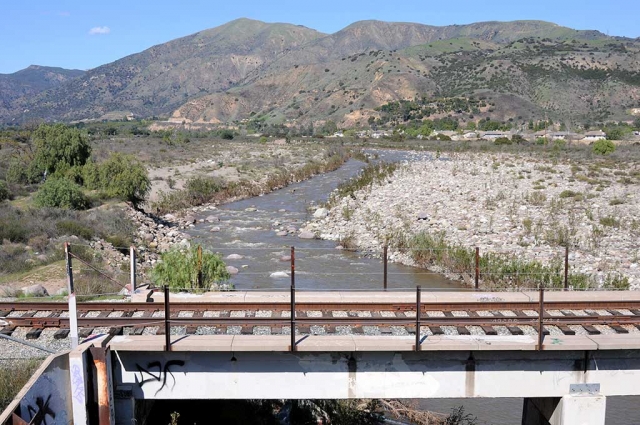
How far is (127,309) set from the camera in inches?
398

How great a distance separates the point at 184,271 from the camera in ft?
42.3

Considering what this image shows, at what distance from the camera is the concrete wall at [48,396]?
6.51 meters

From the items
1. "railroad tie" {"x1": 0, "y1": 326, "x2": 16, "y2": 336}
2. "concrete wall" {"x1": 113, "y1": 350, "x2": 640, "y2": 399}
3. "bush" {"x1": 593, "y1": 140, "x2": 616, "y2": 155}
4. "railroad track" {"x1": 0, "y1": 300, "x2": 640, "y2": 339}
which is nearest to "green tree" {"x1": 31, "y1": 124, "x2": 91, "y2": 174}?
"railroad track" {"x1": 0, "y1": 300, "x2": 640, "y2": 339}

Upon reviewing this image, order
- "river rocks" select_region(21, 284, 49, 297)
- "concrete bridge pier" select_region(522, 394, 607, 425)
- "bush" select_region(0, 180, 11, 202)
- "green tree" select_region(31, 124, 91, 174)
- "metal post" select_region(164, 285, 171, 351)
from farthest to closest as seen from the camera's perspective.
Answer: "green tree" select_region(31, 124, 91, 174)
"bush" select_region(0, 180, 11, 202)
"river rocks" select_region(21, 284, 49, 297)
"concrete bridge pier" select_region(522, 394, 607, 425)
"metal post" select_region(164, 285, 171, 351)

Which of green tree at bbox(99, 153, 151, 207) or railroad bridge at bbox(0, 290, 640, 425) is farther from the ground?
green tree at bbox(99, 153, 151, 207)

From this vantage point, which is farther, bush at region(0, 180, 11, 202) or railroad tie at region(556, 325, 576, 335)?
bush at region(0, 180, 11, 202)

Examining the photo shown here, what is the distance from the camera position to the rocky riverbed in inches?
758

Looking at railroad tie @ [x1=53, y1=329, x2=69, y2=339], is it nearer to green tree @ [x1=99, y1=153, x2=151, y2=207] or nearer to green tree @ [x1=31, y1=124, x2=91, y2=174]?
green tree @ [x1=99, y1=153, x2=151, y2=207]

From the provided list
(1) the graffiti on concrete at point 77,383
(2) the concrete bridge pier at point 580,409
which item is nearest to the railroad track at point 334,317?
(2) the concrete bridge pier at point 580,409

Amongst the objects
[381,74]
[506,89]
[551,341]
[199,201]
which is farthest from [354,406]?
[381,74]

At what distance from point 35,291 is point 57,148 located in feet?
68.5

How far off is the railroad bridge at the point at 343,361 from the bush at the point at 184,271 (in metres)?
3.58

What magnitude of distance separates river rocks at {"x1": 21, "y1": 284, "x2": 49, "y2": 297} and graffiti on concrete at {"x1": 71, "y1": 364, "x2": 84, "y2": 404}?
6388 mm

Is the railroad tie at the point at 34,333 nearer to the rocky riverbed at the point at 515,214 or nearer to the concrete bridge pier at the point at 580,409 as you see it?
the concrete bridge pier at the point at 580,409
